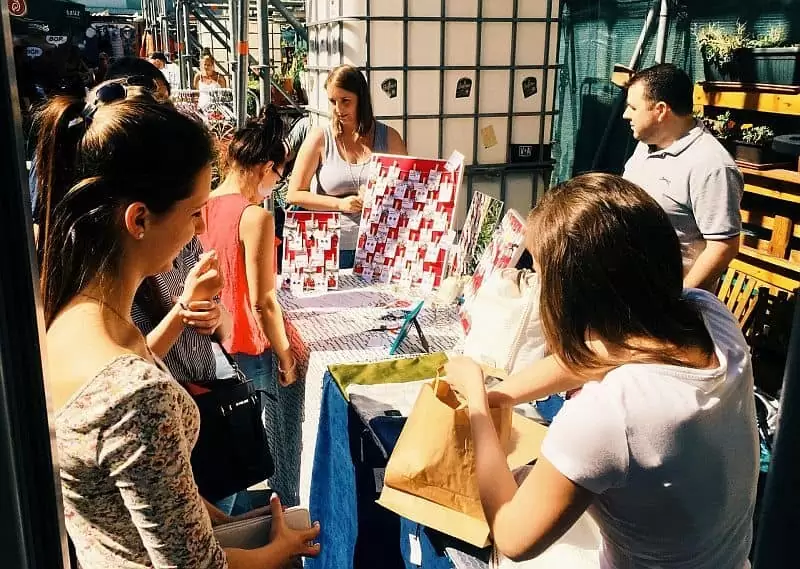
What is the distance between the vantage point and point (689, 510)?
3.26ft

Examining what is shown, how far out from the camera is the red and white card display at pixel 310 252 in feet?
9.17

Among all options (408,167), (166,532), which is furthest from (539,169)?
(166,532)

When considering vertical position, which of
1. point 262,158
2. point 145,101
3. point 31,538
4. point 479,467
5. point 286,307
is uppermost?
point 145,101

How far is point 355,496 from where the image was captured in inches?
73.5

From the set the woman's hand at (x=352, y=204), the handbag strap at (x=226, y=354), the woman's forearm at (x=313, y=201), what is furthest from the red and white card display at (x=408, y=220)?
the handbag strap at (x=226, y=354)

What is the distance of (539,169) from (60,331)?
4269 mm

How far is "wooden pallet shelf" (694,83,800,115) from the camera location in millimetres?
3380

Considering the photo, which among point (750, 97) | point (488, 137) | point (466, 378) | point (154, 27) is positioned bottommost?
point (466, 378)

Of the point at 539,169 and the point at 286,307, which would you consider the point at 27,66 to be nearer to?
the point at 539,169

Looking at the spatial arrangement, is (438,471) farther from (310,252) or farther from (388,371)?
(310,252)

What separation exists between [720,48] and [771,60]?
0.31 meters

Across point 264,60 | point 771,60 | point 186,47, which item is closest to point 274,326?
point 771,60

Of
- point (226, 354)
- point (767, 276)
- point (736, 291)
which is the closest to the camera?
point (226, 354)

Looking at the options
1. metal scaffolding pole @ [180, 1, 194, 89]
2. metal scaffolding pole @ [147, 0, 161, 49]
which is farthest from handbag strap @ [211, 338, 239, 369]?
metal scaffolding pole @ [147, 0, 161, 49]
